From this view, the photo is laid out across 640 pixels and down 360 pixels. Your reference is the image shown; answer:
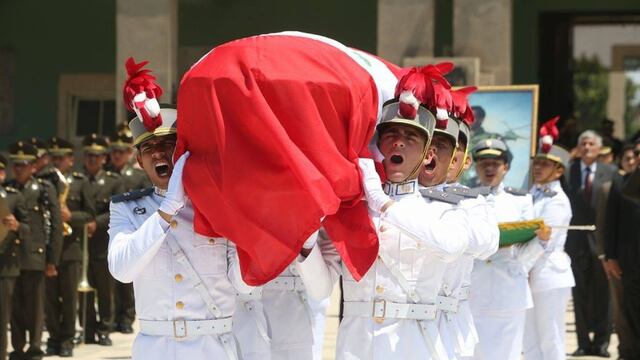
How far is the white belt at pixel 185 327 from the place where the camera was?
23.9ft

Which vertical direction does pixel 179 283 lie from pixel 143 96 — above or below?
below

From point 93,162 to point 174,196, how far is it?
947cm

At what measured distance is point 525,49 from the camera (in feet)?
81.6

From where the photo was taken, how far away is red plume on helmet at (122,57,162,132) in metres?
7.39

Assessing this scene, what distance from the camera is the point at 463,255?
798 centimetres

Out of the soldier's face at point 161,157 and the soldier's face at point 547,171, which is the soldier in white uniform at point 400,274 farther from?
the soldier's face at point 547,171

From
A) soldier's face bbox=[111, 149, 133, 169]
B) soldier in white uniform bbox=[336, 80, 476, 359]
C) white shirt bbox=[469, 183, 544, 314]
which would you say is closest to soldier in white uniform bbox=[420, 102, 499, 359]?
soldier in white uniform bbox=[336, 80, 476, 359]

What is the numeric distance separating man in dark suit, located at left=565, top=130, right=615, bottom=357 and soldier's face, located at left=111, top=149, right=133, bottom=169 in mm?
4580

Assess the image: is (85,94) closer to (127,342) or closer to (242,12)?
(242,12)

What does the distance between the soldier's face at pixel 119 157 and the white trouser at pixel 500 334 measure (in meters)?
6.53

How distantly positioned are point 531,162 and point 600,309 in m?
2.64

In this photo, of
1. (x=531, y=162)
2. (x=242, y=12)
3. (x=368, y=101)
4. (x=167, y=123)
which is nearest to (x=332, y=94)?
(x=368, y=101)

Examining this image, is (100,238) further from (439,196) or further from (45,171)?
(439,196)

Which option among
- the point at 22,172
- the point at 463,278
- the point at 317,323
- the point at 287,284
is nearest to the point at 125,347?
the point at 22,172
